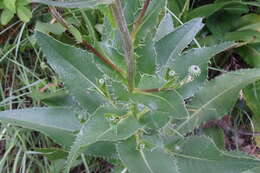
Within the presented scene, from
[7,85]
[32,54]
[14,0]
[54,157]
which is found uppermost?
[14,0]

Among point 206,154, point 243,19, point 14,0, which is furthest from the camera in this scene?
point 243,19

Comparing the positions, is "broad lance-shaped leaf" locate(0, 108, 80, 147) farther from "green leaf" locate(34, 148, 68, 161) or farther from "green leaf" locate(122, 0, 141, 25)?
"green leaf" locate(122, 0, 141, 25)

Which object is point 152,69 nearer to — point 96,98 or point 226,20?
point 96,98

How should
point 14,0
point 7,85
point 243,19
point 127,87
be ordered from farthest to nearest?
point 7,85 → point 243,19 → point 14,0 → point 127,87

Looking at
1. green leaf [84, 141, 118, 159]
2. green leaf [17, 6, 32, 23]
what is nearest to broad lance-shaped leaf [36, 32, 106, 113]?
green leaf [84, 141, 118, 159]

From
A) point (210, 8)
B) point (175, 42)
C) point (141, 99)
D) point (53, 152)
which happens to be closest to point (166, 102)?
point (141, 99)

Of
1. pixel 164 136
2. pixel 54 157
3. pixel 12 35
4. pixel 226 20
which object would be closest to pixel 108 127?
pixel 164 136

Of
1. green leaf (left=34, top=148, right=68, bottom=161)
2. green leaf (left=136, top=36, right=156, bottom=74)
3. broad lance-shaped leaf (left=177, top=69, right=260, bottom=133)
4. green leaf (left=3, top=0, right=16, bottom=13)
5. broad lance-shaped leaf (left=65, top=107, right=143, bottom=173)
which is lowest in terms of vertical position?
green leaf (left=34, top=148, right=68, bottom=161)

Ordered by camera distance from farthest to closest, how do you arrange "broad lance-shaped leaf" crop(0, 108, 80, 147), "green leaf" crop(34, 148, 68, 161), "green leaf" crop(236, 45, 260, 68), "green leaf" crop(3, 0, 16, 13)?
1. "green leaf" crop(236, 45, 260, 68)
2. "green leaf" crop(3, 0, 16, 13)
3. "green leaf" crop(34, 148, 68, 161)
4. "broad lance-shaped leaf" crop(0, 108, 80, 147)

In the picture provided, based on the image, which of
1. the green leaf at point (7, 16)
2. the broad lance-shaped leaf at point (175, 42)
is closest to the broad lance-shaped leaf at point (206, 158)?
the broad lance-shaped leaf at point (175, 42)
